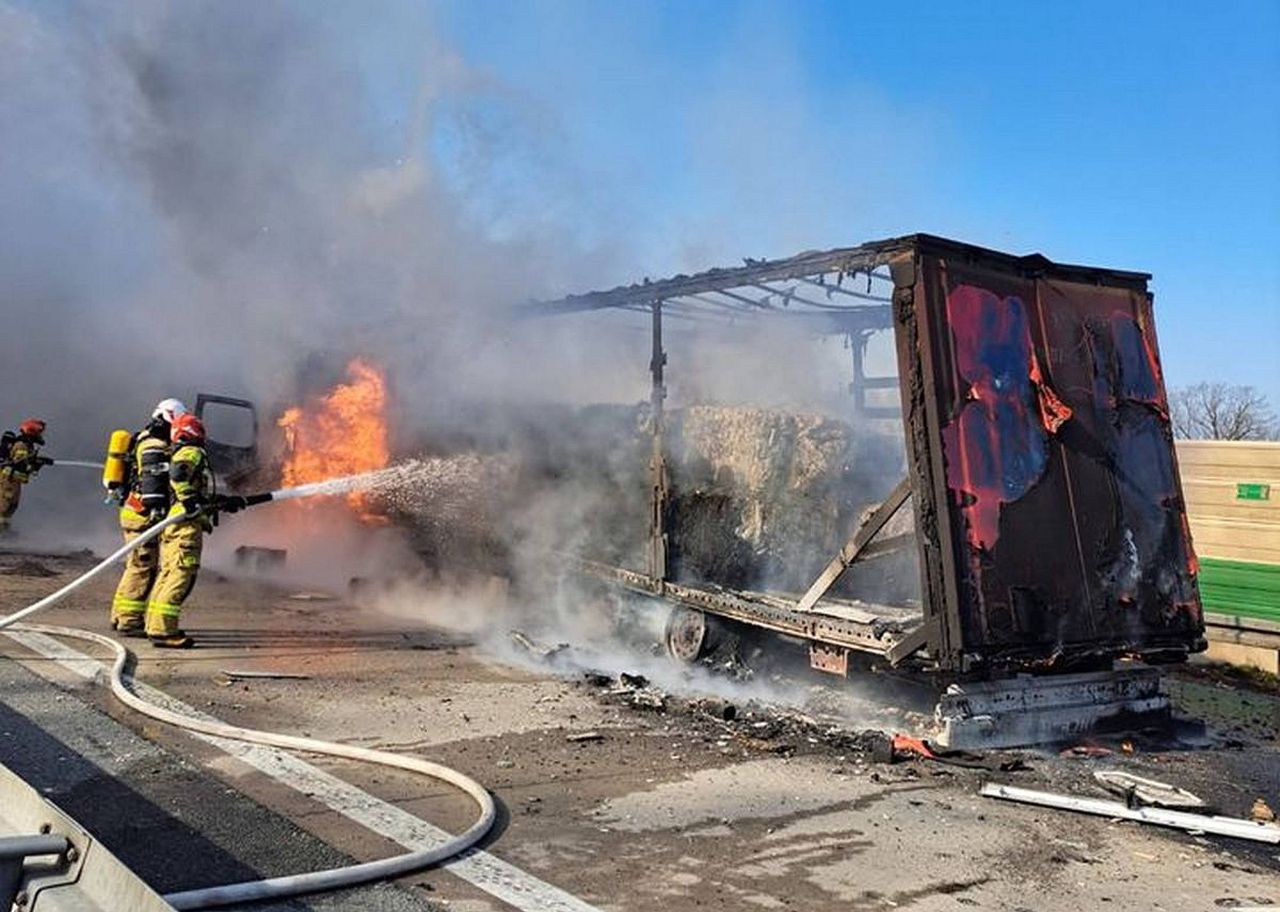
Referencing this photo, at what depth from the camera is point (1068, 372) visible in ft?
22.7

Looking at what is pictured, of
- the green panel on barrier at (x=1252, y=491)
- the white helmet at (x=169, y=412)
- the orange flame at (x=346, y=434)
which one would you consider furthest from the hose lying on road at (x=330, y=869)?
the green panel on barrier at (x=1252, y=491)

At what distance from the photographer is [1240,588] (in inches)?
409

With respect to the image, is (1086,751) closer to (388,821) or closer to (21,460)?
(388,821)

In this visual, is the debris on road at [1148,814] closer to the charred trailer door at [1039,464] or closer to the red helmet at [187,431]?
the charred trailer door at [1039,464]

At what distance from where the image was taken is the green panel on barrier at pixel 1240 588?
33.0 ft

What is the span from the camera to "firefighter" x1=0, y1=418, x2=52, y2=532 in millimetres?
13648

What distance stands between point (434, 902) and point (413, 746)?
2.14 meters

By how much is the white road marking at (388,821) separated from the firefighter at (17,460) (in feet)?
29.7

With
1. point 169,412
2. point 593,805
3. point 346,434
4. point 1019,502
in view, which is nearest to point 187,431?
point 169,412

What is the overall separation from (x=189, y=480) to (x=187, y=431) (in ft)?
1.47

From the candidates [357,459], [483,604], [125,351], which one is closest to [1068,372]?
[483,604]

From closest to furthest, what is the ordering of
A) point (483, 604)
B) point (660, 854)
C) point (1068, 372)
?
point (660, 854) < point (1068, 372) < point (483, 604)

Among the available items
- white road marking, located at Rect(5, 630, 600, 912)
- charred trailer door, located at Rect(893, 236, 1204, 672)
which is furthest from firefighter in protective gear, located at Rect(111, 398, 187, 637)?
charred trailer door, located at Rect(893, 236, 1204, 672)

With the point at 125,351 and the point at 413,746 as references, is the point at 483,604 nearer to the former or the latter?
the point at 413,746
